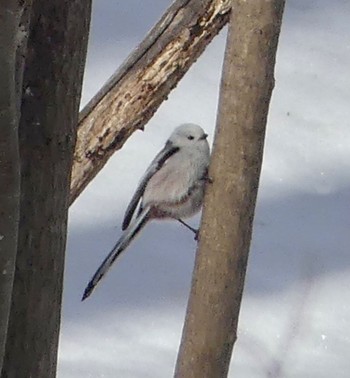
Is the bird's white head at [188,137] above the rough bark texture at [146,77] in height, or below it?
below

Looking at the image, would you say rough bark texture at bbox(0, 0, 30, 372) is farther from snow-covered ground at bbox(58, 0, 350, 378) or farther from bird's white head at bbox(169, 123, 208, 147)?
snow-covered ground at bbox(58, 0, 350, 378)

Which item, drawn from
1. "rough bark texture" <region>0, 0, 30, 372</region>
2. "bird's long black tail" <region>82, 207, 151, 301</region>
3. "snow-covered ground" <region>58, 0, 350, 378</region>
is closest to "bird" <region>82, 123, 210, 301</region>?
"bird's long black tail" <region>82, 207, 151, 301</region>

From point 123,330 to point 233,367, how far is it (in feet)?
0.85

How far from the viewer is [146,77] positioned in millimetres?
1807

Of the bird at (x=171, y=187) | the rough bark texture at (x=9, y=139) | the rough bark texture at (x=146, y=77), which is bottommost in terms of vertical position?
the rough bark texture at (x=9, y=139)

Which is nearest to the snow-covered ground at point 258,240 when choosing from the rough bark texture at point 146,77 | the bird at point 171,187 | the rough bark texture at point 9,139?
the bird at point 171,187

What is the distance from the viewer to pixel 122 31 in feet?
10.8

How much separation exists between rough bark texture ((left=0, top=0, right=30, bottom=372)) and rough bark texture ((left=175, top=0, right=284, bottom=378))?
0.56 metres

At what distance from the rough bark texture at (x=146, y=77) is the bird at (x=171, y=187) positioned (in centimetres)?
8

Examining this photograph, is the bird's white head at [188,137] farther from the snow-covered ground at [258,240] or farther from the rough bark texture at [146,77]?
the snow-covered ground at [258,240]

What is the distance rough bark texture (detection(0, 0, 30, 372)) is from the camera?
0.81 meters

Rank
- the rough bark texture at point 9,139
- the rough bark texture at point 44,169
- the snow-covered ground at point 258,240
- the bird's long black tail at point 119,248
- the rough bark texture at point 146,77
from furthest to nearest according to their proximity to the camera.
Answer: the snow-covered ground at point 258,240 < the rough bark texture at point 146,77 < the bird's long black tail at point 119,248 < the rough bark texture at point 44,169 < the rough bark texture at point 9,139

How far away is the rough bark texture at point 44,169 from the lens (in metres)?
1.00

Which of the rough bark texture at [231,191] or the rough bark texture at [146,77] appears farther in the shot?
the rough bark texture at [146,77]
